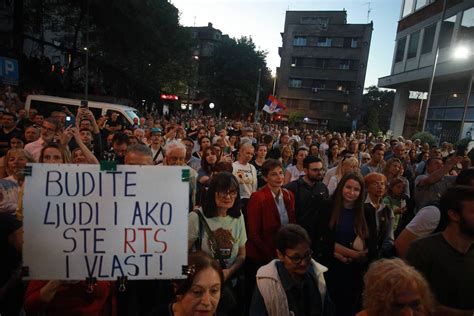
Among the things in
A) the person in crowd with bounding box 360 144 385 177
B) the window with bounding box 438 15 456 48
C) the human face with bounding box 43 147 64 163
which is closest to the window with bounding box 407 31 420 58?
the window with bounding box 438 15 456 48

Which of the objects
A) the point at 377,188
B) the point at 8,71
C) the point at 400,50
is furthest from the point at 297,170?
the point at 400,50

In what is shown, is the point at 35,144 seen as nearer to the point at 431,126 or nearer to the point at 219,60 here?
the point at 431,126

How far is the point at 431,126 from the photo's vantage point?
2111cm

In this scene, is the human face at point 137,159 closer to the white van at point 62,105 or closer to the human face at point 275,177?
the human face at point 275,177

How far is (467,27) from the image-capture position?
16.6m

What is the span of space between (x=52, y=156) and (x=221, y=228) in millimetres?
2095

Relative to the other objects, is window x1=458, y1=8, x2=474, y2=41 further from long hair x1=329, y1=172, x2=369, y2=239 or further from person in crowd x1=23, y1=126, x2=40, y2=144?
person in crowd x1=23, y1=126, x2=40, y2=144

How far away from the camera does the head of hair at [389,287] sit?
65.9 inches

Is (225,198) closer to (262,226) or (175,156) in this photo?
(262,226)

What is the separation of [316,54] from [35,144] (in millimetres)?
44906

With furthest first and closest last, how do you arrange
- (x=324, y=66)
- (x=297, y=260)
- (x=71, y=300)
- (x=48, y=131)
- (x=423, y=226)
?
(x=324, y=66)
(x=48, y=131)
(x=423, y=226)
(x=297, y=260)
(x=71, y=300)

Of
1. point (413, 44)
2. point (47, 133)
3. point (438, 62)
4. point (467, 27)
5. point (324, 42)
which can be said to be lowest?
point (47, 133)

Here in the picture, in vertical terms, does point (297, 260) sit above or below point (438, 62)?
below

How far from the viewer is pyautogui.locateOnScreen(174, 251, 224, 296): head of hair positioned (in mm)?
1808
